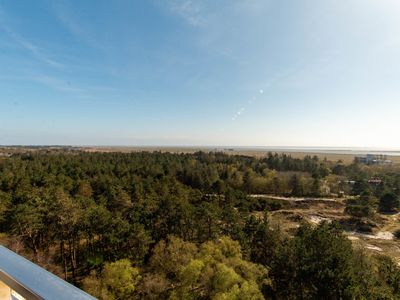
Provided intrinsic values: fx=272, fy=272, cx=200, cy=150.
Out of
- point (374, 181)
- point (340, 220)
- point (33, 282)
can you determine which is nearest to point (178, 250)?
point (33, 282)

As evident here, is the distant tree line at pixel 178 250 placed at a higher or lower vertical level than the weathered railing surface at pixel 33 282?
lower

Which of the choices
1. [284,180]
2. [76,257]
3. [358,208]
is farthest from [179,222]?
[284,180]

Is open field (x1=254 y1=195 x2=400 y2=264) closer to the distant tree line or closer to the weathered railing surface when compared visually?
the distant tree line

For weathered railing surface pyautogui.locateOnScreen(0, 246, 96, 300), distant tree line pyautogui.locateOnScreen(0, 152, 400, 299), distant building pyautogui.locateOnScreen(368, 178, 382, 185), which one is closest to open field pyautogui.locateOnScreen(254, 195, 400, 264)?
distant tree line pyautogui.locateOnScreen(0, 152, 400, 299)

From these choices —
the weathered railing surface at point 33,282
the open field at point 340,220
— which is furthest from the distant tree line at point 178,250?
the weathered railing surface at point 33,282

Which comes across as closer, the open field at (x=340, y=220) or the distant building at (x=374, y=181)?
the open field at (x=340, y=220)

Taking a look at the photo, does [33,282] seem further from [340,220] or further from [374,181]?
[374,181]

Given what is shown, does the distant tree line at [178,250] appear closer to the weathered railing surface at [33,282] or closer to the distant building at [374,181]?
the weathered railing surface at [33,282]

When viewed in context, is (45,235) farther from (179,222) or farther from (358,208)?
(358,208)
